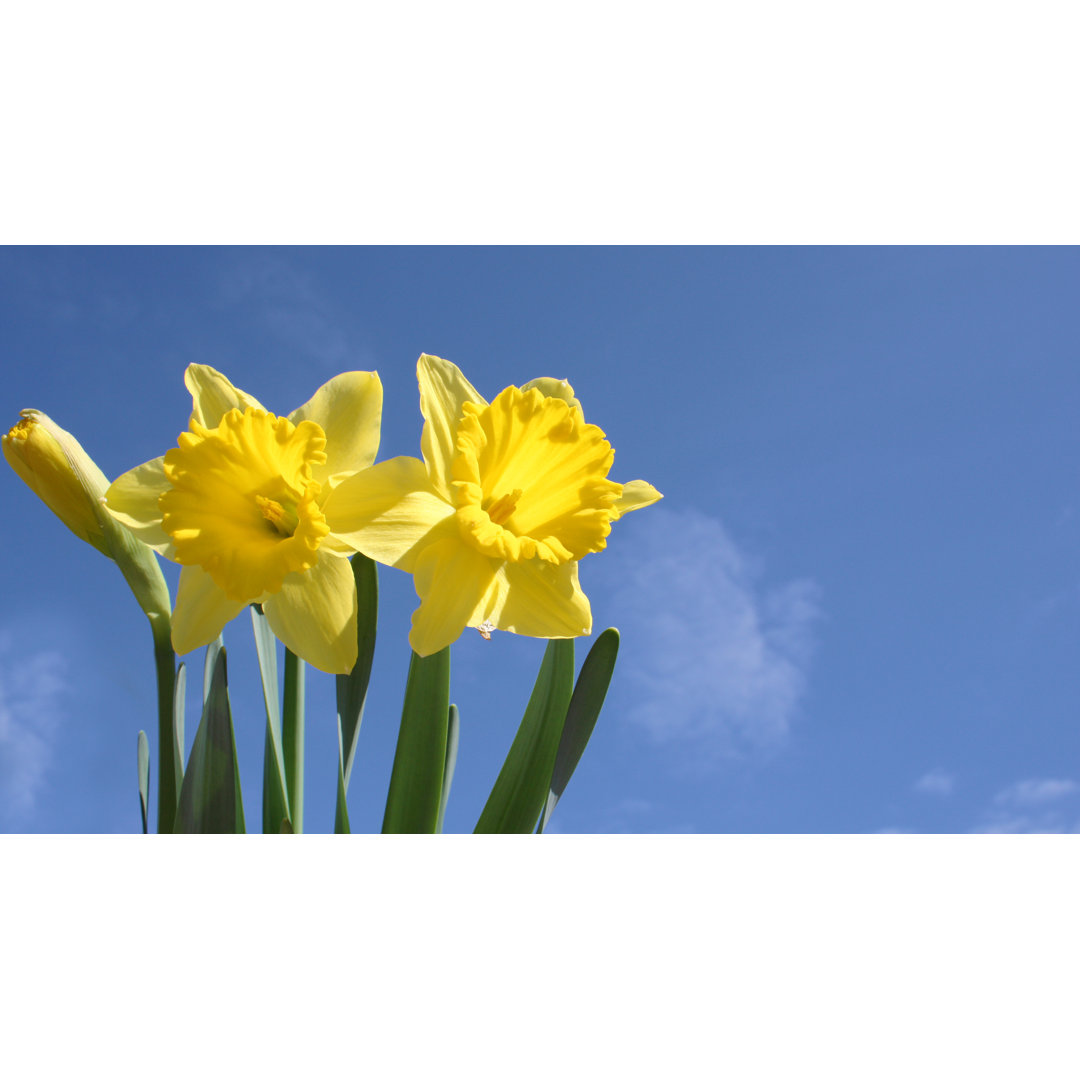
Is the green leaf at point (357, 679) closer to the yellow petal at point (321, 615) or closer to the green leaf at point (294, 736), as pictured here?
the green leaf at point (294, 736)

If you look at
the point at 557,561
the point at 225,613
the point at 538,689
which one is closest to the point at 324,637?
the point at 225,613

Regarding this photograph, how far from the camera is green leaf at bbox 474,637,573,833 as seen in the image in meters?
1.17

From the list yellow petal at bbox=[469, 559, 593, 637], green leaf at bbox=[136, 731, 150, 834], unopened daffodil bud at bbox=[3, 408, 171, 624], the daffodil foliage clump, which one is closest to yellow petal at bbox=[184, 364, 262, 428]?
the daffodil foliage clump

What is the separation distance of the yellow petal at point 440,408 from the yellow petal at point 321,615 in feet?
0.50

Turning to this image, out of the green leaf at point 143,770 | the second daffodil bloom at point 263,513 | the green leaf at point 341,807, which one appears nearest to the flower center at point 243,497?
the second daffodil bloom at point 263,513

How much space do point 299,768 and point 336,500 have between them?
17.7 inches

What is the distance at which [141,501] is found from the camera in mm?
941

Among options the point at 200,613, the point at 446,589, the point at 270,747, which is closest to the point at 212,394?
the point at 200,613

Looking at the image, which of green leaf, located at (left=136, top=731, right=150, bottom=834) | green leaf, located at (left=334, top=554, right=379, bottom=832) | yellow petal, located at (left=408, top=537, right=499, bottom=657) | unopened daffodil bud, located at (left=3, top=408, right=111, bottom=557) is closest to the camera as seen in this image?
yellow petal, located at (left=408, top=537, right=499, bottom=657)

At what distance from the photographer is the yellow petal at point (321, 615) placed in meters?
0.88

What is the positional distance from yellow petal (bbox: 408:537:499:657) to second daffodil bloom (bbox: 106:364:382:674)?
9 centimetres

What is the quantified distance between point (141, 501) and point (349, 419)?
271mm

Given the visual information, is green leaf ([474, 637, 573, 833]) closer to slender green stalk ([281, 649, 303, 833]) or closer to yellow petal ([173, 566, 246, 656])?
slender green stalk ([281, 649, 303, 833])
